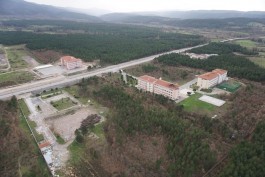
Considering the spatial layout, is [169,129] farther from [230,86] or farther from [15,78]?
[15,78]

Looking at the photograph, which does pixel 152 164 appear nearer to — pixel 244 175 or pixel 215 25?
pixel 244 175

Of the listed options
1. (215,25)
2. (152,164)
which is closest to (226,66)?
(152,164)

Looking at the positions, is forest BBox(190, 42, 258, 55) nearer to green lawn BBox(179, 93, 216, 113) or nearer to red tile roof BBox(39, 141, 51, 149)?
→ green lawn BBox(179, 93, 216, 113)

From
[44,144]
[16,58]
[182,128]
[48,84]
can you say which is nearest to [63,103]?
[48,84]

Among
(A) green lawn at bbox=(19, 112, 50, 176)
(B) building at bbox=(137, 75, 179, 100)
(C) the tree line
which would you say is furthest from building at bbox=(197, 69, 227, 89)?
(A) green lawn at bbox=(19, 112, 50, 176)

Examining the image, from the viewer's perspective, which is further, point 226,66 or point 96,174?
point 226,66

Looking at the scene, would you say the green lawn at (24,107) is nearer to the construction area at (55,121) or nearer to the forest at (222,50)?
the construction area at (55,121)

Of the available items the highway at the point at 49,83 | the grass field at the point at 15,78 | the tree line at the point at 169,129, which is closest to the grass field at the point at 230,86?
the tree line at the point at 169,129

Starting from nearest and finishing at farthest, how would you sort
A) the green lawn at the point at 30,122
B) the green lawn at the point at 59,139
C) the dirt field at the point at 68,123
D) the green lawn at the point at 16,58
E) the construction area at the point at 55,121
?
the construction area at the point at 55,121 → the green lawn at the point at 59,139 → the green lawn at the point at 30,122 → the dirt field at the point at 68,123 → the green lawn at the point at 16,58

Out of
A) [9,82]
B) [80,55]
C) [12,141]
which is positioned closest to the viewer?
[12,141]
